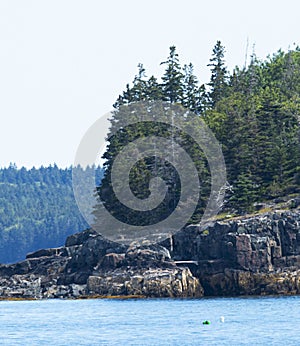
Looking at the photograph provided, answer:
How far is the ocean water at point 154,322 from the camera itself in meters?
67.0

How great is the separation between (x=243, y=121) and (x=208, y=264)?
92.3 feet

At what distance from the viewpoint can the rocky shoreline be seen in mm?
94500

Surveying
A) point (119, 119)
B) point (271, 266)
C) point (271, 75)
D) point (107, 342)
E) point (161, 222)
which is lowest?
point (107, 342)

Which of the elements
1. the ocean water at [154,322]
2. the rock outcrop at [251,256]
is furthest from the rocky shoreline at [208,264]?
the ocean water at [154,322]

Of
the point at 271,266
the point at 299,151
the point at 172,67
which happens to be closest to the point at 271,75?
the point at 172,67

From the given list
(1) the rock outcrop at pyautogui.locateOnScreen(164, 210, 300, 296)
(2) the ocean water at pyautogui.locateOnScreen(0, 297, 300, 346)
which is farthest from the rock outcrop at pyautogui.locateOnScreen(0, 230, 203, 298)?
(2) the ocean water at pyautogui.locateOnScreen(0, 297, 300, 346)

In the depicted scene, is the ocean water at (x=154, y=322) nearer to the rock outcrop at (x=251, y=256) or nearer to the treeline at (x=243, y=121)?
the rock outcrop at (x=251, y=256)

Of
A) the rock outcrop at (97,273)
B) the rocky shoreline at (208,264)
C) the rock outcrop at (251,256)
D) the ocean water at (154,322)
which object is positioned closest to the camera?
the ocean water at (154,322)

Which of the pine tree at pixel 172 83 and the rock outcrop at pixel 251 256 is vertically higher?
the pine tree at pixel 172 83

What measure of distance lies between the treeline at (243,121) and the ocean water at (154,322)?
2064 centimetres

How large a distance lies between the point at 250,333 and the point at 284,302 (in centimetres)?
1895

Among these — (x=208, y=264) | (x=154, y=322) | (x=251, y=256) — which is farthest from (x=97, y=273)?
(x=154, y=322)

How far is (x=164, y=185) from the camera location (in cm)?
11988

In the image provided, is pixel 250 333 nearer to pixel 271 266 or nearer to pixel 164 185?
pixel 271 266
